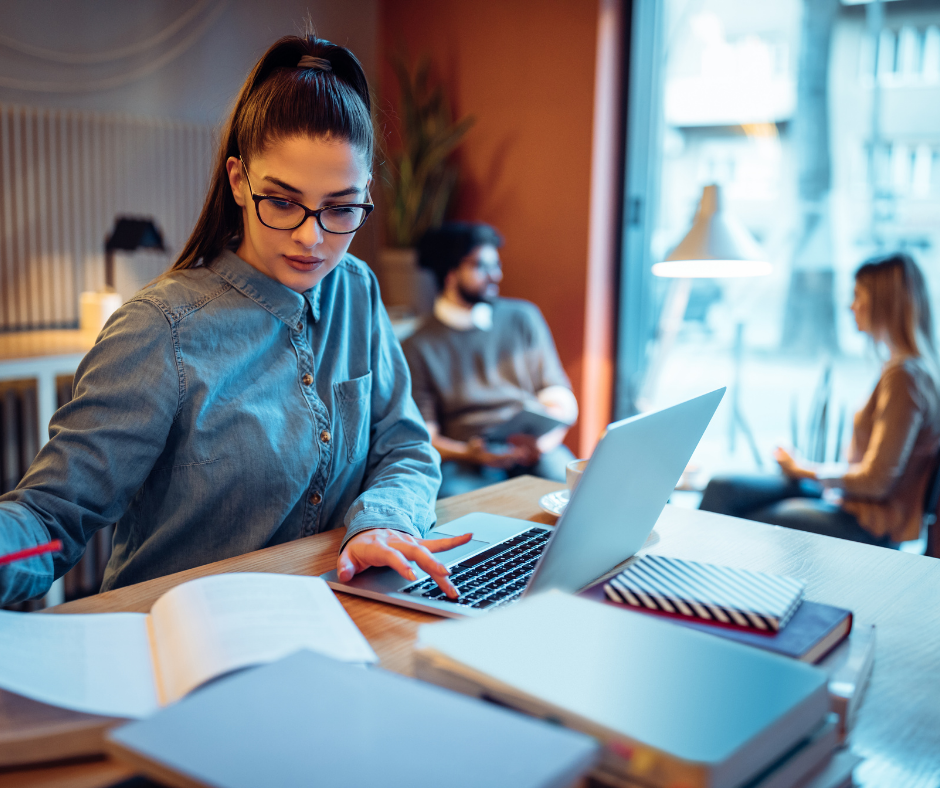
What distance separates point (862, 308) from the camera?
258 cm

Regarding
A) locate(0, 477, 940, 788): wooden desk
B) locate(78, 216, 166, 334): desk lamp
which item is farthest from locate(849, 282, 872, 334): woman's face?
locate(78, 216, 166, 334): desk lamp

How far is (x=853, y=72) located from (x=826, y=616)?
2.85 m

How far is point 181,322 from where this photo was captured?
1.09 metres

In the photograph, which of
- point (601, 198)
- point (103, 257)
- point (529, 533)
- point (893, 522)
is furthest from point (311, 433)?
point (601, 198)

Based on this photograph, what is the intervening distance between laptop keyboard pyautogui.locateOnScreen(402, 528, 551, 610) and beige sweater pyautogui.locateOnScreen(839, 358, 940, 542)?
166cm

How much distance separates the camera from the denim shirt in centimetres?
97

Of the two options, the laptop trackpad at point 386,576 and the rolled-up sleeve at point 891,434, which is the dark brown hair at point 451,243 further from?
the laptop trackpad at point 386,576

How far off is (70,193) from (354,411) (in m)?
2.20

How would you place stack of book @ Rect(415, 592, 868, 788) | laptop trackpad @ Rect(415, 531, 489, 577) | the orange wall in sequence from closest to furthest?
stack of book @ Rect(415, 592, 868, 788) → laptop trackpad @ Rect(415, 531, 489, 577) → the orange wall

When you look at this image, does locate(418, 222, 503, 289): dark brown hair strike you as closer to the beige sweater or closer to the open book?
the beige sweater

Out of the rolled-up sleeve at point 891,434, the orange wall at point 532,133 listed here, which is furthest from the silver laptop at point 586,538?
the orange wall at point 532,133

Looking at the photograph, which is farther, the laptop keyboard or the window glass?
the window glass

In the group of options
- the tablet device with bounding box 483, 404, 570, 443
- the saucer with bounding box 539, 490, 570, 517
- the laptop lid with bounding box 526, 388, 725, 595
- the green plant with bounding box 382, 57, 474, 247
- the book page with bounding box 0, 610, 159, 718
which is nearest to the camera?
the book page with bounding box 0, 610, 159, 718

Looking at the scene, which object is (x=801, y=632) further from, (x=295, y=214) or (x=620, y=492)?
(x=295, y=214)
